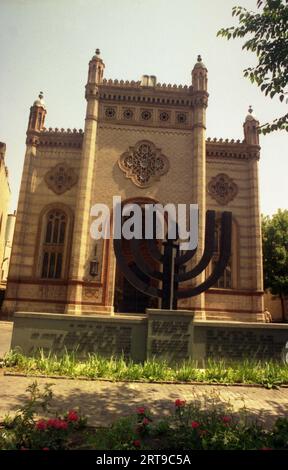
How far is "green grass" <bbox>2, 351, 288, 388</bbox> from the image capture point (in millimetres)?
8195

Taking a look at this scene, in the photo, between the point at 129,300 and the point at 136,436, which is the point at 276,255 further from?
the point at 136,436

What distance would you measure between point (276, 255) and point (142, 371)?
74.1ft

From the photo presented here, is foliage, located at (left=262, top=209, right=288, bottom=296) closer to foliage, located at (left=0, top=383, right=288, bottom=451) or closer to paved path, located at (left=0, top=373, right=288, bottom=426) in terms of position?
paved path, located at (left=0, top=373, right=288, bottom=426)

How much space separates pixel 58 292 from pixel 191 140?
1419 cm

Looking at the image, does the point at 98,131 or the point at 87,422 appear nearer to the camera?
the point at 87,422

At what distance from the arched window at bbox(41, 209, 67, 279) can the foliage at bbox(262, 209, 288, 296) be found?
17547 mm

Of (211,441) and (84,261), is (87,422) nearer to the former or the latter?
(211,441)

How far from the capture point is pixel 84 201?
2125cm

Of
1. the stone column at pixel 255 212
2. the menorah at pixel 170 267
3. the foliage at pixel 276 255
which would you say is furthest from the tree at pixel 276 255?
the menorah at pixel 170 267

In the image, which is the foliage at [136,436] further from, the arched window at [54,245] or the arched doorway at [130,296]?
the arched window at [54,245]

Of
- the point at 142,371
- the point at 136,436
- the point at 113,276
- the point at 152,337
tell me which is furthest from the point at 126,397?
the point at 113,276

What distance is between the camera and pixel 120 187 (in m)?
22.3
